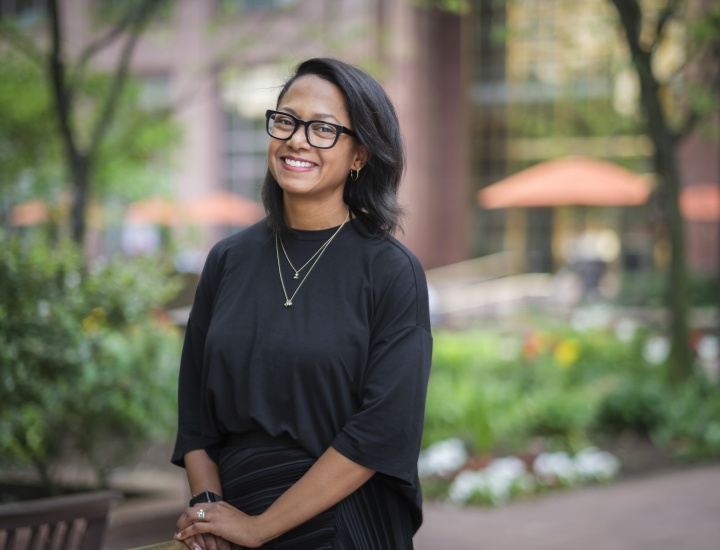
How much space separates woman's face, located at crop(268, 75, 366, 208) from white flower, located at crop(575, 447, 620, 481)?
6.49 meters

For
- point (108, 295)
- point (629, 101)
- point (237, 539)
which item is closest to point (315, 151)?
point (237, 539)

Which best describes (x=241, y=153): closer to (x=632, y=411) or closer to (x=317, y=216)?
(x=632, y=411)

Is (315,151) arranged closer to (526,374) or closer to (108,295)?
(108,295)

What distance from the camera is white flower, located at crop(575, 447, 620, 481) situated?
840cm

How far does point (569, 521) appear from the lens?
7008mm

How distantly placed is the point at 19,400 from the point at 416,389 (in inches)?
143

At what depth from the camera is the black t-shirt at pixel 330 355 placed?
223cm

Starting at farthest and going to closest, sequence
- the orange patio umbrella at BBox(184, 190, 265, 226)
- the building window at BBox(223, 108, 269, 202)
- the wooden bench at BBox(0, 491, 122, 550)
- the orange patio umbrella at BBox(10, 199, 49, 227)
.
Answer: the building window at BBox(223, 108, 269, 202)
the orange patio umbrella at BBox(184, 190, 265, 226)
the orange patio umbrella at BBox(10, 199, 49, 227)
the wooden bench at BBox(0, 491, 122, 550)

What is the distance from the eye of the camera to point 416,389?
2254 mm

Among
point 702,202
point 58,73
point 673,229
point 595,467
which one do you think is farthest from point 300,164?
point 702,202

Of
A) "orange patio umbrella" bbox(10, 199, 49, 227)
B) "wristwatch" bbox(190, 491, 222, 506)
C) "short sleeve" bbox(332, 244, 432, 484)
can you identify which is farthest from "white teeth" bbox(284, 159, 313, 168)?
"orange patio umbrella" bbox(10, 199, 49, 227)

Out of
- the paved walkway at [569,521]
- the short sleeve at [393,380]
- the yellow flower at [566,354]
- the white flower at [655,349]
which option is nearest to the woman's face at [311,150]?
the short sleeve at [393,380]

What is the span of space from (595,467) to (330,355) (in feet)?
21.7

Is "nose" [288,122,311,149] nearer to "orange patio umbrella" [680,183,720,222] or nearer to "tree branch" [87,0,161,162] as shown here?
"tree branch" [87,0,161,162]
